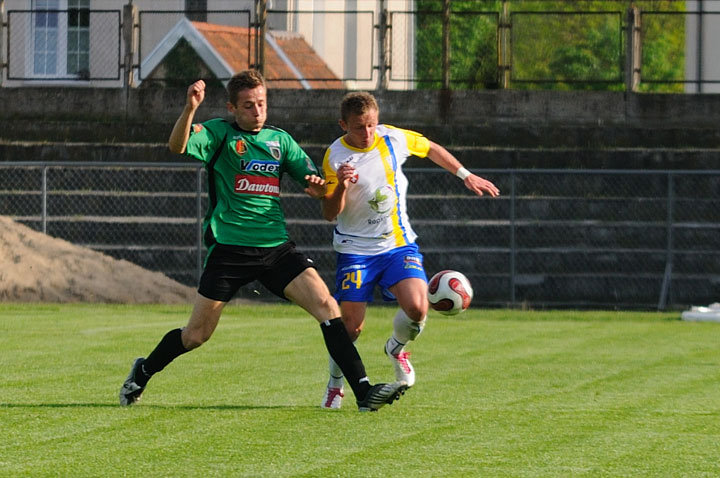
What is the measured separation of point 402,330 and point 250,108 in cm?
181

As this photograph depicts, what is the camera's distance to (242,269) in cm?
818

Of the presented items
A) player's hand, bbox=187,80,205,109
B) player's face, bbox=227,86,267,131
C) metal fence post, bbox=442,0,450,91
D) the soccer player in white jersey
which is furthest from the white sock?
metal fence post, bbox=442,0,450,91

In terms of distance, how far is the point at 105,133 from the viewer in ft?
80.4

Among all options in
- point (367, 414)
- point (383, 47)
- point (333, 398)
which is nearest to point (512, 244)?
point (383, 47)

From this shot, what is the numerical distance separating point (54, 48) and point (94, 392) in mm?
20578

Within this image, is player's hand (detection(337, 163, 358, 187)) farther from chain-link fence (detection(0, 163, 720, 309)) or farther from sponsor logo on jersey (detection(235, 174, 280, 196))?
chain-link fence (detection(0, 163, 720, 309))

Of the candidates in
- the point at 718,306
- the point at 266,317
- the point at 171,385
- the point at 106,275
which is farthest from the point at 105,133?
the point at 171,385

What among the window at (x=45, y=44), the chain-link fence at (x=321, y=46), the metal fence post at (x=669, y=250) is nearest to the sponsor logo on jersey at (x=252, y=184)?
the metal fence post at (x=669, y=250)

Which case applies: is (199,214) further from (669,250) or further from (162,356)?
(162,356)

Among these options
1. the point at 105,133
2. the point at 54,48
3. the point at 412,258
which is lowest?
the point at 412,258

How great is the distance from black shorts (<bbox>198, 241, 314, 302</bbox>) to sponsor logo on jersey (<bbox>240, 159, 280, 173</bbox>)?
1.52 feet

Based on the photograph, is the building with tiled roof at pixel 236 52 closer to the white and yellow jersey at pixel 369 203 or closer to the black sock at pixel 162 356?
the white and yellow jersey at pixel 369 203

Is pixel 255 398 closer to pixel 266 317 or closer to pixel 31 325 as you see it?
pixel 31 325

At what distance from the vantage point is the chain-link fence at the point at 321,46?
2419 centimetres
